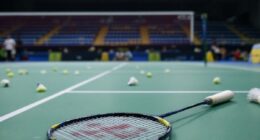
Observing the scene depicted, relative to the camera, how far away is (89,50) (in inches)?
867

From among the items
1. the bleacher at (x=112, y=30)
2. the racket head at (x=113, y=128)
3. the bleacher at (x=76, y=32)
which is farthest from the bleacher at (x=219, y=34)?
the racket head at (x=113, y=128)

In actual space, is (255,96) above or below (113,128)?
below

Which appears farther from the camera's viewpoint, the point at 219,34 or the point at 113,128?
the point at 219,34

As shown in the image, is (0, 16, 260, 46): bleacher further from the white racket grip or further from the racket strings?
the racket strings

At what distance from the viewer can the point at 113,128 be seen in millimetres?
1811

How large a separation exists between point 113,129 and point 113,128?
2cm

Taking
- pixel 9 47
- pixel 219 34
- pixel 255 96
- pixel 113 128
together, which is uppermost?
pixel 113 128

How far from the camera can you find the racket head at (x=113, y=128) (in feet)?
5.37

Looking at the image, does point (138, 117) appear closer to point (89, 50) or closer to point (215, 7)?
point (89, 50)

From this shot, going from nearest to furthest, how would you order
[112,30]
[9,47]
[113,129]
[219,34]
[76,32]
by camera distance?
[113,129] < [9,47] < [219,34] < [76,32] < [112,30]

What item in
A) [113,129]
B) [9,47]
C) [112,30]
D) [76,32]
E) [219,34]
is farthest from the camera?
[112,30]

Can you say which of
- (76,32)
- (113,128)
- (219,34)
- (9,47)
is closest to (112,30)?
(76,32)

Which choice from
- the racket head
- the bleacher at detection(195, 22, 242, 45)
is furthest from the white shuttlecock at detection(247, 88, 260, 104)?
the bleacher at detection(195, 22, 242, 45)

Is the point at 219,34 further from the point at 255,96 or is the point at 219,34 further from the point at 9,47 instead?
the point at 255,96
